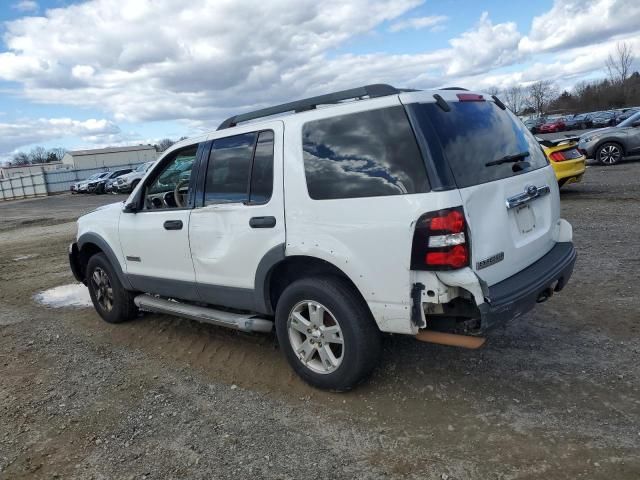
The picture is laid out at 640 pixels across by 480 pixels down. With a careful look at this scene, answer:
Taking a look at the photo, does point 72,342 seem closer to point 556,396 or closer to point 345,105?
point 345,105

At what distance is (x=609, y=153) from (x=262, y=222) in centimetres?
1500

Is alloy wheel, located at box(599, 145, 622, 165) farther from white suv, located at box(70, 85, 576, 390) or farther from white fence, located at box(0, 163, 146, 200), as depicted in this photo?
white fence, located at box(0, 163, 146, 200)

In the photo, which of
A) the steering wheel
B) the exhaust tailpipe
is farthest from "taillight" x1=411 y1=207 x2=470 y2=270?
the steering wheel

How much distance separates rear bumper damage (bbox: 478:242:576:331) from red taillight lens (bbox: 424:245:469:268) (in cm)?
27

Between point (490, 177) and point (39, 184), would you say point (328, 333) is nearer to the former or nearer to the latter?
point (490, 177)

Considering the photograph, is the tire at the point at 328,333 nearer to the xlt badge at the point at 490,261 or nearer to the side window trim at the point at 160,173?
the xlt badge at the point at 490,261

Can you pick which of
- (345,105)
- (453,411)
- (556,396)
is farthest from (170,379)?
(556,396)

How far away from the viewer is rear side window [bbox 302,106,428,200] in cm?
313

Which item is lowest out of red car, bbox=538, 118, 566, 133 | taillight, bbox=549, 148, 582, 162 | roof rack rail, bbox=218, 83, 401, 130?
red car, bbox=538, 118, 566, 133

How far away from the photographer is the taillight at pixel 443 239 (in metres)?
2.98

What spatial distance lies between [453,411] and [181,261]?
2.59 m

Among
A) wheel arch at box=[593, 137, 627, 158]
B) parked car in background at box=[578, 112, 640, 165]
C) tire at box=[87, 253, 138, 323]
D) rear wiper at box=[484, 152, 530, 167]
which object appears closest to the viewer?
rear wiper at box=[484, 152, 530, 167]

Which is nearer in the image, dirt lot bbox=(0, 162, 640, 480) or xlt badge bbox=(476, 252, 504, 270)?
dirt lot bbox=(0, 162, 640, 480)

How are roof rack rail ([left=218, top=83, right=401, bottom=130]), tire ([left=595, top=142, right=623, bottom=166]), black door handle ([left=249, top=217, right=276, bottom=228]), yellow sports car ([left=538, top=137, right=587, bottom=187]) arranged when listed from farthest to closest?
tire ([left=595, top=142, right=623, bottom=166]) → yellow sports car ([left=538, top=137, right=587, bottom=187]) → black door handle ([left=249, top=217, right=276, bottom=228]) → roof rack rail ([left=218, top=83, right=401, bottom=130])
